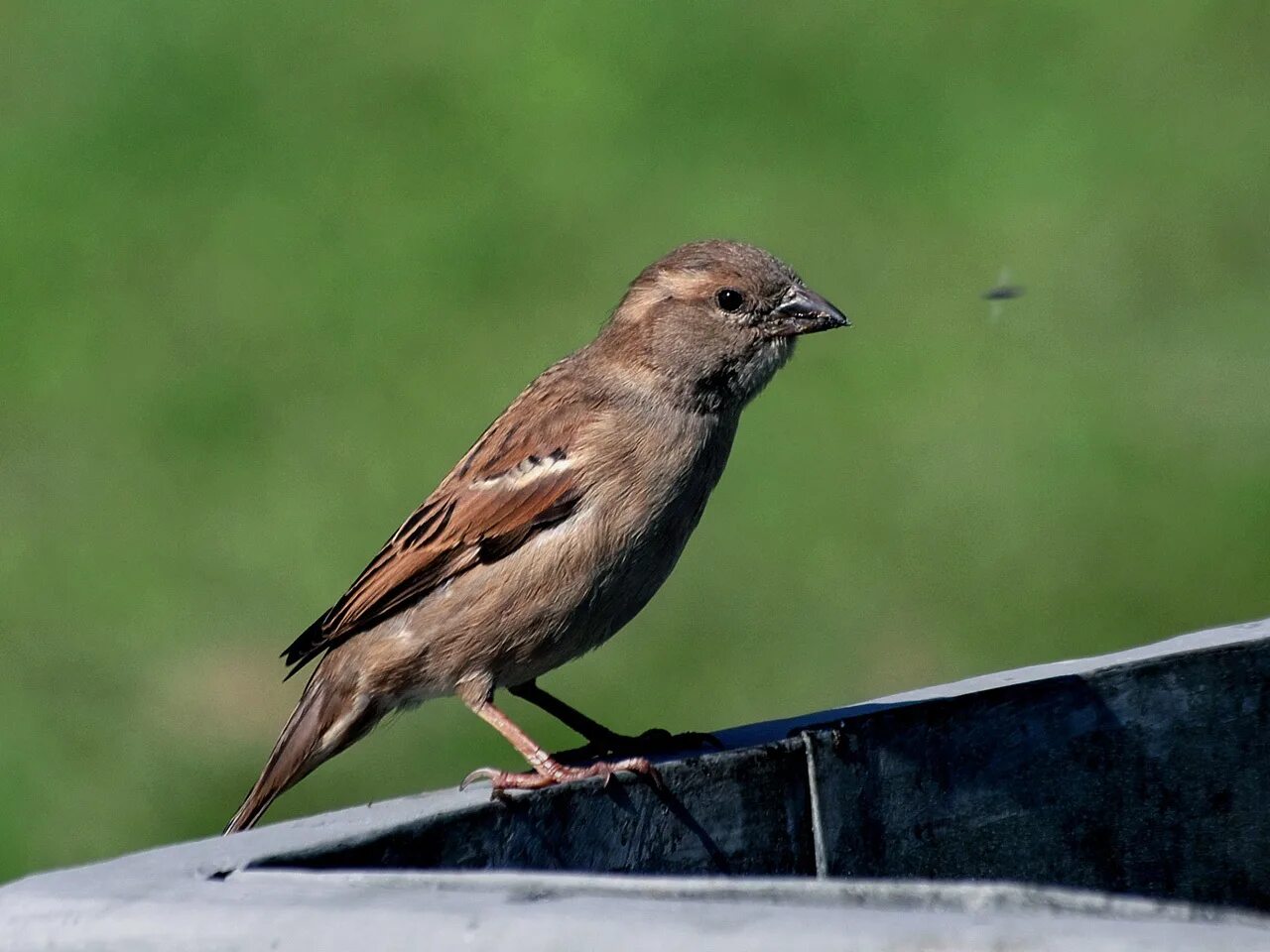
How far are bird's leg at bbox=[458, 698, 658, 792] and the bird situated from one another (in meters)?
0.02

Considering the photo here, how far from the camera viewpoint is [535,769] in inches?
180

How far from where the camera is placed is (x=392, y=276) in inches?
410

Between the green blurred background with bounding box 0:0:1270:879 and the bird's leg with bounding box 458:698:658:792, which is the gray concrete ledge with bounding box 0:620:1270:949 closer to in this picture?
the bird's leg with bounding box 458:698:658:792

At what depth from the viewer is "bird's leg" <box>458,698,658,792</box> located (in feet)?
10.9

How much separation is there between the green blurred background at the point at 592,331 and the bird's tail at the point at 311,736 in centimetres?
232

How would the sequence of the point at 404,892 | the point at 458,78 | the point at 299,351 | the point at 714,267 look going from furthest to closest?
the point at 458,78, the point at 299,351, the point at 714,267, the point at 404,892

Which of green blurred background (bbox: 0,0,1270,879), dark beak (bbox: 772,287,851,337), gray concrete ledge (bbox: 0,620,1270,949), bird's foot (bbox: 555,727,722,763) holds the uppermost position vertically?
green blurred background (bbox: 0,0,1270,879)

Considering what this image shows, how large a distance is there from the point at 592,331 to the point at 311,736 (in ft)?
16.5

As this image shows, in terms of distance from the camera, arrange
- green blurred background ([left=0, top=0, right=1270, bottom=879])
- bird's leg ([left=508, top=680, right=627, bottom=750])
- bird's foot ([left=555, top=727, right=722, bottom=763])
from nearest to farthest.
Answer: bird's foot ([left=555, top=727, right=722, bottom=763]), bird's leg ([left=508, top=680, right=627, bottom=750]), green blurred background ([left=0, top=0, right=1270, bottom=879])

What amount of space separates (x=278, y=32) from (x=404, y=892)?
10.4 metres

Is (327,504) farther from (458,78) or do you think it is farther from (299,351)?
(458,78)

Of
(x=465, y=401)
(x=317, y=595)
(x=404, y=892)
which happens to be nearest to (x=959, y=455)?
(x=465, y=401)

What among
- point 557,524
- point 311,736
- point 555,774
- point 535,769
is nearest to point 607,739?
point 535,769

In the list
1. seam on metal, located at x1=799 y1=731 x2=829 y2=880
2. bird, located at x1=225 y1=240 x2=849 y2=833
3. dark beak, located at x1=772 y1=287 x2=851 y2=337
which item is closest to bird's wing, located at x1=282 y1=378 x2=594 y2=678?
bird, located at x1=225 y1=240 x2=849 y2=833
